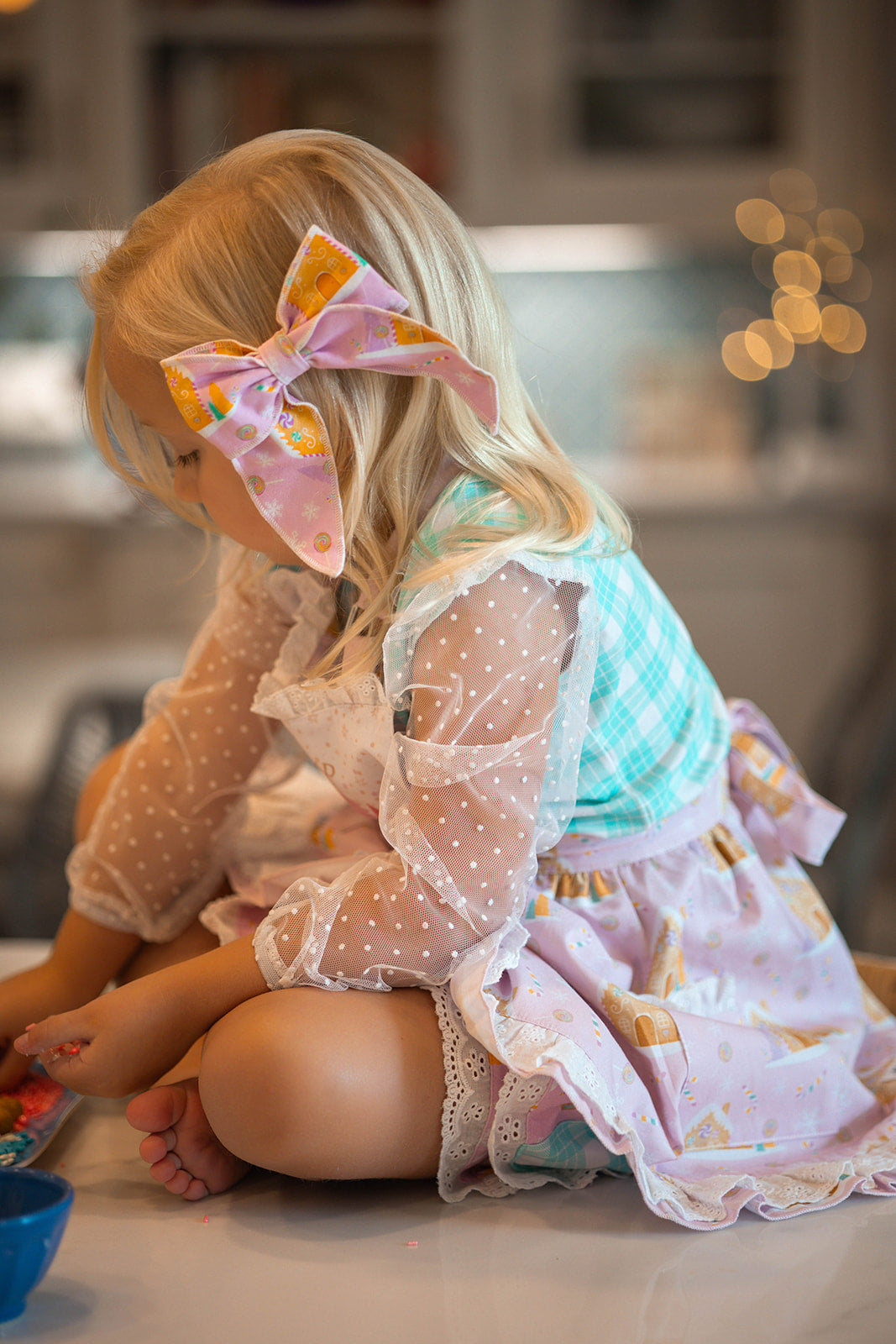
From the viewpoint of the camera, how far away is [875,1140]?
28.2 inches

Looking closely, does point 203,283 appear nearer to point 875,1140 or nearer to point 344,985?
point 344,985

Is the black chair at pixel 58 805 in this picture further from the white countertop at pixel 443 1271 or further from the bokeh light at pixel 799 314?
the bokeh light at pixel 799 314

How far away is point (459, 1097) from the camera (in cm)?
65

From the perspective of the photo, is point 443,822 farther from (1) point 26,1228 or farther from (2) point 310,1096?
(1) point 26,1228

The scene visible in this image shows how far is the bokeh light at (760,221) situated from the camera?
2.54 m

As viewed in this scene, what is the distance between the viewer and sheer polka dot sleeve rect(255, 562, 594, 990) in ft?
2.17

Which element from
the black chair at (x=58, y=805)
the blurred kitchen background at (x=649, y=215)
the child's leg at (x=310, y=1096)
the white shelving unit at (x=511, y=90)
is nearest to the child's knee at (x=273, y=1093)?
the child's leg at (x=310, y=1096)

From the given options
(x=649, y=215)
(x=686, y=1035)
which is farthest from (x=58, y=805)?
(x=649, y=215)

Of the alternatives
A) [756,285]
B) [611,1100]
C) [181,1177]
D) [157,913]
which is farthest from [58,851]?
[756,285]

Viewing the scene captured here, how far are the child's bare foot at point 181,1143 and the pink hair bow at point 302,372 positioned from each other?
11.1 inches

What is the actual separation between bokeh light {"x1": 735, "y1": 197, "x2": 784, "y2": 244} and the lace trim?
7.28 ft

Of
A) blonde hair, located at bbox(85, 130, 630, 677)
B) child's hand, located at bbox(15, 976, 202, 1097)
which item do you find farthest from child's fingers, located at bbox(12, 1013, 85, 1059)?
blonde hair, located at bbox(85, 130, 630, 677)

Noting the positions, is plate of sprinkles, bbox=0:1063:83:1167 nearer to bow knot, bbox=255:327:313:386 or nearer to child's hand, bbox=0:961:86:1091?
child's hand, bbox=0:961:86:1091

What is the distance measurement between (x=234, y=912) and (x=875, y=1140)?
1.34ft
